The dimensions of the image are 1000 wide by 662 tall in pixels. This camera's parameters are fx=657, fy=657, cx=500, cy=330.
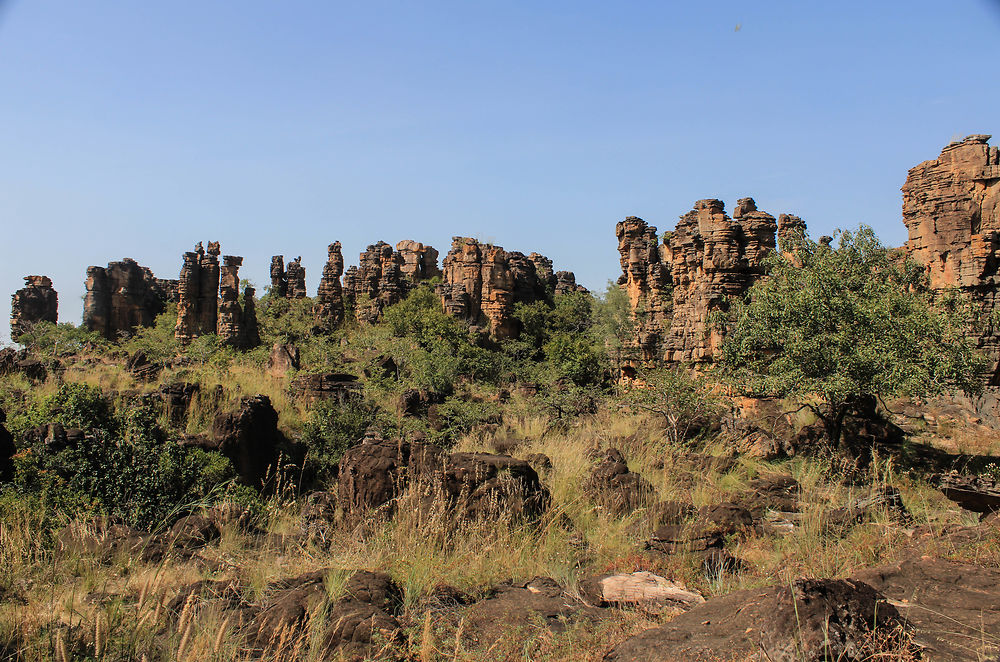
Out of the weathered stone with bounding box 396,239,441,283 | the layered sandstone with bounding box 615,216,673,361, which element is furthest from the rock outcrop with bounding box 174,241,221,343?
the layered sandstone with bounding box 615,216,673,361

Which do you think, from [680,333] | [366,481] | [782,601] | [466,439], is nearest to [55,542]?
[366,481]

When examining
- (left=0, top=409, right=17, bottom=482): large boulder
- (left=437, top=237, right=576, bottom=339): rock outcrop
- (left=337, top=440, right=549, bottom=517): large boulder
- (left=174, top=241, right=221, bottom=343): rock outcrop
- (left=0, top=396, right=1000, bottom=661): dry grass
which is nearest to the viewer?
(left=0, top=396, right=1000, bottom=661): dry grass

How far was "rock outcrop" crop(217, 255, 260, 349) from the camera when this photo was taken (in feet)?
98.0

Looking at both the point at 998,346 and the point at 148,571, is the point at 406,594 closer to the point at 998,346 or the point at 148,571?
the point at 148,571

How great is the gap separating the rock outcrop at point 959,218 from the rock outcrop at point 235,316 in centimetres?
2577

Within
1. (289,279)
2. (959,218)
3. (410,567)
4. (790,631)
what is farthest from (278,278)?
(790,631)

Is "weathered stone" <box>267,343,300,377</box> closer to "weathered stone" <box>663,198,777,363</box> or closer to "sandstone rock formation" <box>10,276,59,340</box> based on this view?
"weathered stone" <box>663,198,777,363</box>

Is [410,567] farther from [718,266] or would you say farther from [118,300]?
[118,300]

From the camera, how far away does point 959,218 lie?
16828mm

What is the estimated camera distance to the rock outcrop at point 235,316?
1176 inches

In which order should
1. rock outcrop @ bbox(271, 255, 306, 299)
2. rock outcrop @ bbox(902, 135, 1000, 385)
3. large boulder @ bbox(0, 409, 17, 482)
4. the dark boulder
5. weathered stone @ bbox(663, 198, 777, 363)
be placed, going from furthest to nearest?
rock outcrop @ bbox(271, 255, 306, 299) < rock outcrop @ bbox(902, 135, 1000, 385) < weathered stone @ bbox(663, 198, 777, 363) < the dark boulder < large boulder @ bbox(0, 409, 17, 482)

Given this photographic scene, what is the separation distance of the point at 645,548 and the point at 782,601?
9.19ft

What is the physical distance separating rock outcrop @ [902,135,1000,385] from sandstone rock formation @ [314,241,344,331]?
85.1ft

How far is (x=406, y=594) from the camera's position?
4598 mm
